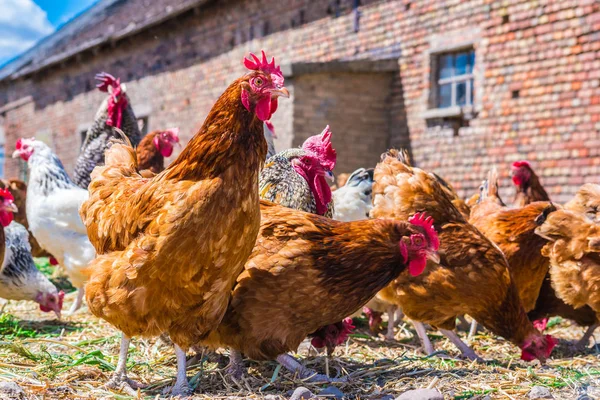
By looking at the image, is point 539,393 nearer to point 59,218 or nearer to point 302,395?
point 302,395

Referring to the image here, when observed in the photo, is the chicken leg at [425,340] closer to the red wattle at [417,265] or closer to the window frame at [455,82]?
the red wattle at [417,265]

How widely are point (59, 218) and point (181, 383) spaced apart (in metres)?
2.97

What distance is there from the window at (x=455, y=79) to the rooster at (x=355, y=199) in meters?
4.81

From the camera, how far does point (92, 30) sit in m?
23.6

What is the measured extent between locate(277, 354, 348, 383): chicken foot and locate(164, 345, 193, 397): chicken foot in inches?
22.7

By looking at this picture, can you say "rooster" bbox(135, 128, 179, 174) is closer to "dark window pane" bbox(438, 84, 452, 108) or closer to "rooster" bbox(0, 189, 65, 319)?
"rooster" bbox(0, 189, 65, 319)

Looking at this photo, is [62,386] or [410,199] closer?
[62,386]

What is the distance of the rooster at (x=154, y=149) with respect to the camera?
622cm

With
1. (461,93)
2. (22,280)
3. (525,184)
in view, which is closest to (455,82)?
(461,93)

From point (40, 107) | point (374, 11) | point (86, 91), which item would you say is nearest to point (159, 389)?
point (374, 11)

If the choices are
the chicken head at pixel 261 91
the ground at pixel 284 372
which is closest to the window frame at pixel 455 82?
the ground at pixel 284 372

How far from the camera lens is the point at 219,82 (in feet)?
48.6

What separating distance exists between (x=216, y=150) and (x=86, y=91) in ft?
61.4

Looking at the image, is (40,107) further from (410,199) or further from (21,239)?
(410,199)
